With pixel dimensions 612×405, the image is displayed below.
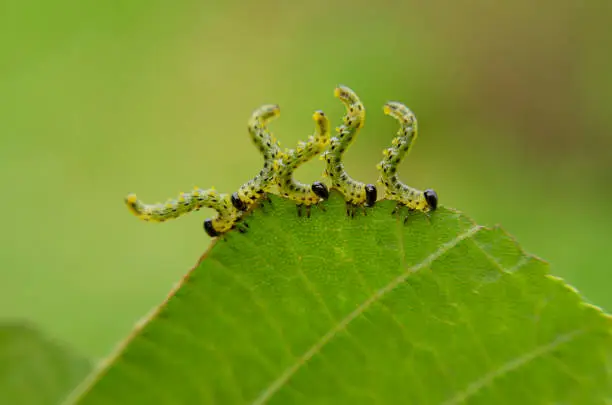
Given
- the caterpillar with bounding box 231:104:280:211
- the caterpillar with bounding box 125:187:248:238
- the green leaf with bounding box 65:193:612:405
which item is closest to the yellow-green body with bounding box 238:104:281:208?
the caterpillar with bounding box 231:104:280:211

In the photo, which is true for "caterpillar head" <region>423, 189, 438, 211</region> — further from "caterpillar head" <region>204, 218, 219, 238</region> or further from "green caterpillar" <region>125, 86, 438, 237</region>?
"caterpillar head" <region>204, 218, 219, 238</region>

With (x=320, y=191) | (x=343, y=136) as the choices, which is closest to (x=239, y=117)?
(x=343, y=136)

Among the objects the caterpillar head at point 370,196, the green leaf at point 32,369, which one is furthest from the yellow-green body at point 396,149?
the green leaf at point 32,369

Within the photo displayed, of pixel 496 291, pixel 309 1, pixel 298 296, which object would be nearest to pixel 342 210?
pixel 298 296

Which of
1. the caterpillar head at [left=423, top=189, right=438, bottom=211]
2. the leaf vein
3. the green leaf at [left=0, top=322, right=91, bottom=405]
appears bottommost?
the green leaf at [left=0, top=322, right=91, bottom=405]

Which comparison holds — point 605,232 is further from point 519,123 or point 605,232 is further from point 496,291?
point 496,291

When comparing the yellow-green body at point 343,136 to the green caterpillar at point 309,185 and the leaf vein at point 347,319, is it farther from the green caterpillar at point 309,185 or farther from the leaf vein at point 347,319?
the leaf vein at point 347,319
